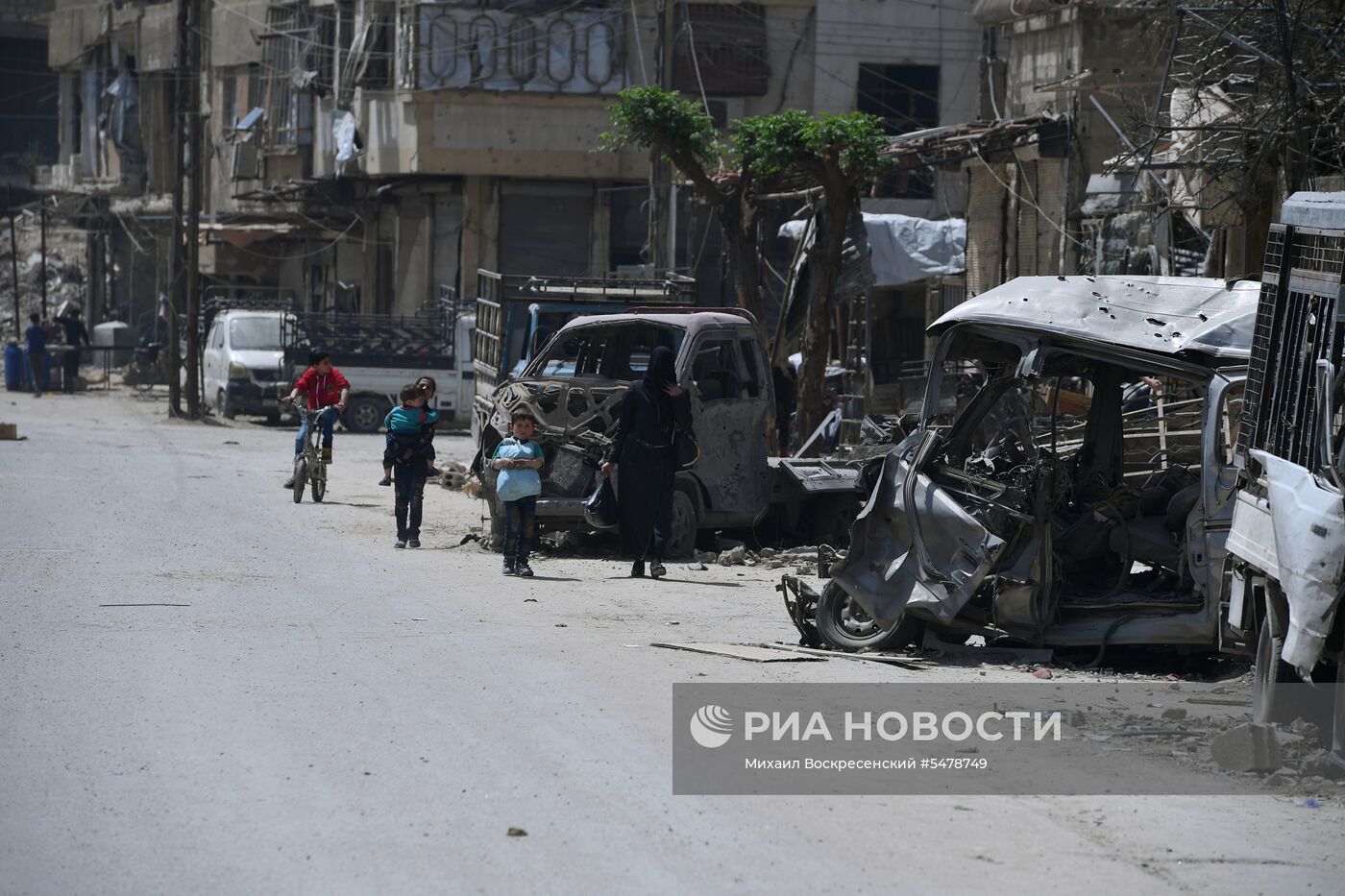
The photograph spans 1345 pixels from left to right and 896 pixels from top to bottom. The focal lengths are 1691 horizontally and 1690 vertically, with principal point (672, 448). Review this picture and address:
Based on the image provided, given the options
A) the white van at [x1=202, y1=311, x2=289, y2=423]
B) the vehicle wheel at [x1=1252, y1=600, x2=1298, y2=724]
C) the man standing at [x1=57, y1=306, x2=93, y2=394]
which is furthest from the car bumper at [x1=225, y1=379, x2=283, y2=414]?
the vehicle wheel at [x1=1252, y1=600, x2=1298, y2=724]

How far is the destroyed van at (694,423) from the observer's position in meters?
14.3

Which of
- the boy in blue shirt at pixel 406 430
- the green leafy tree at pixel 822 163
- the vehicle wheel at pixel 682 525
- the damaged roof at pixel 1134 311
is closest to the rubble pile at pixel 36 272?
the green leafy tree at pixel 822 163

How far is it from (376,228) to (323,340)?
12.0m

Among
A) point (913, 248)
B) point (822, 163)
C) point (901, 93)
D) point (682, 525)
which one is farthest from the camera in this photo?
point (901, 93)

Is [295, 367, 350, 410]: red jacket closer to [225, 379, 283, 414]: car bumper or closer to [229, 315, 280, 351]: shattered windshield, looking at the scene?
[225, 379, 283, 414]: car bumper

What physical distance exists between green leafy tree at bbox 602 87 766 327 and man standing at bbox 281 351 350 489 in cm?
521

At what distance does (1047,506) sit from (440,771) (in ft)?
12.7

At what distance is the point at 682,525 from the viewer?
1470cm

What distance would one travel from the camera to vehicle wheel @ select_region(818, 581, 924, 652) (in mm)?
9656

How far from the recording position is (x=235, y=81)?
4712 cm

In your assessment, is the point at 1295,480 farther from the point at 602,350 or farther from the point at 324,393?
the point at 324,393

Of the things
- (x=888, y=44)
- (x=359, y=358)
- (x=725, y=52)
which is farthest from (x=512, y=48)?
(x=359, y=358)

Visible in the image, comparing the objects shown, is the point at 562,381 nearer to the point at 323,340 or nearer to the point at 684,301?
the point at 684,301

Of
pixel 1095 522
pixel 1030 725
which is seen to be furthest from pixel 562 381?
pixel 1030 725
